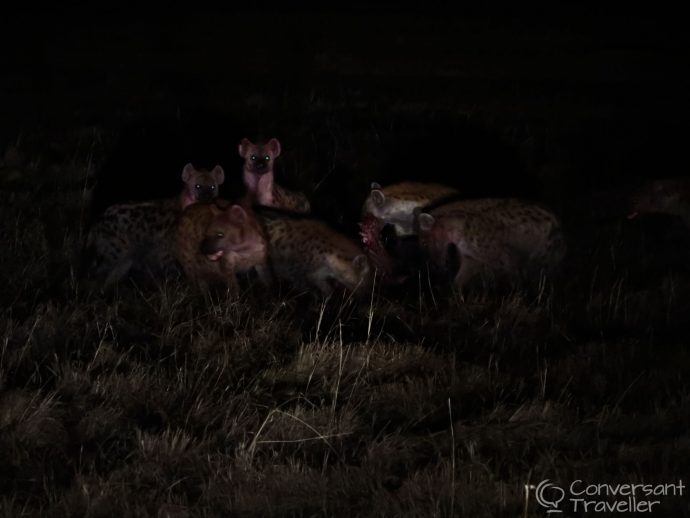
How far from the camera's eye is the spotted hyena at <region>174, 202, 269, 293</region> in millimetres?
7227

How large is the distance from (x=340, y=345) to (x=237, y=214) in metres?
1.79

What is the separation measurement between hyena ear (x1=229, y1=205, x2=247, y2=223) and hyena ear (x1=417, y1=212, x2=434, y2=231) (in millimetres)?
1109

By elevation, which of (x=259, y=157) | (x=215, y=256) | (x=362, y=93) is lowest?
(x=362, y=93)

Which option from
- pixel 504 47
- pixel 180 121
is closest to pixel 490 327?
pixel 180 121

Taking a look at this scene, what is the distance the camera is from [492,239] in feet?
25.1

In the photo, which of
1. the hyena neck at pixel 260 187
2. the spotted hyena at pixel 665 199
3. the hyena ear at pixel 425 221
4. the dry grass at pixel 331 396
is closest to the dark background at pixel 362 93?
the hyena neck at pixel 260 187

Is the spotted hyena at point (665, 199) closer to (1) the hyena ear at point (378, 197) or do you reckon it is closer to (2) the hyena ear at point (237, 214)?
(1) the hyena ear at point (378, 197)

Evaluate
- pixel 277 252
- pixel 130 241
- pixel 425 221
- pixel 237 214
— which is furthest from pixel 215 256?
pixel 425 221

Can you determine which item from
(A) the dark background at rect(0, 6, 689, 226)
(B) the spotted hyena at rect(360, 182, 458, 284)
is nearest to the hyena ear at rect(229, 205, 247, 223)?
(B) the spotted hyena at rect(360, 182, 458, 284)

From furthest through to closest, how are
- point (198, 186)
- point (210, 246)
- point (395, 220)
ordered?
point (395, 220) < point (198, 186) < point (210, 246)

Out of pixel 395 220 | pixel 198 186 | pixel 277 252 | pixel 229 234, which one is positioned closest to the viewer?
pixel 229 234

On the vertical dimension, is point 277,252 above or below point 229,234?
below

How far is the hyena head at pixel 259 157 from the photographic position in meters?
8.49

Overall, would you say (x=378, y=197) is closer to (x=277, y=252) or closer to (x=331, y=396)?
(x=277, y=252)
